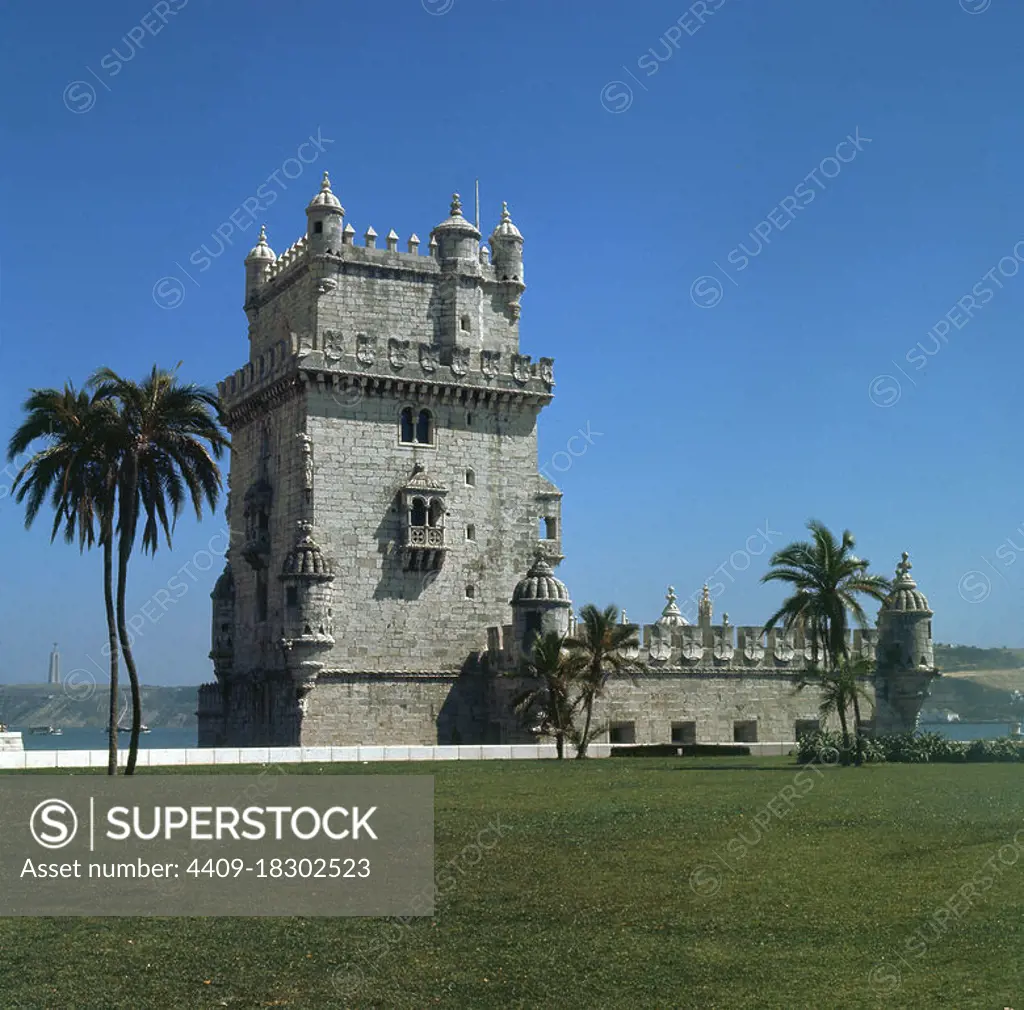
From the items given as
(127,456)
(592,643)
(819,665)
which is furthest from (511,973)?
(819,665)

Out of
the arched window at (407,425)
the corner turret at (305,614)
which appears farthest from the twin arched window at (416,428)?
the corner turret at (305,614)

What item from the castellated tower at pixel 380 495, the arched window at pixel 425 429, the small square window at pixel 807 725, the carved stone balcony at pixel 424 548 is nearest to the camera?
the castellated tower at pixel 380 495

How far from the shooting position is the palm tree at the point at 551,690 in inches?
1732

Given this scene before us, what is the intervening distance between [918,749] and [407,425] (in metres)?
20.8

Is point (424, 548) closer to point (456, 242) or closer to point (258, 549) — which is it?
point (258, 549)

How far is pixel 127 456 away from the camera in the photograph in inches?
1314

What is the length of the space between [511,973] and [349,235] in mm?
39440

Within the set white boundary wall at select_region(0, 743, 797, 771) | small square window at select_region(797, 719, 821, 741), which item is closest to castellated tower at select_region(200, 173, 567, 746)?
white boundary wall at select_region(0, 743, 797, 771)

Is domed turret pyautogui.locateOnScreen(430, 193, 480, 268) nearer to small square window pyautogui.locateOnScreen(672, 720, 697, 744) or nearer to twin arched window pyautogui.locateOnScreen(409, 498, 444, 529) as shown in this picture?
twin arched window pyautogui.locateOnScreen(409, 498, 444, 529)

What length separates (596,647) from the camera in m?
43.7

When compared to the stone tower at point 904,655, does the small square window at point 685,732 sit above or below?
below

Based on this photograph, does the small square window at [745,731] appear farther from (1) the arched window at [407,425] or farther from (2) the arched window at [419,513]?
(1) the arched window at [407,425]

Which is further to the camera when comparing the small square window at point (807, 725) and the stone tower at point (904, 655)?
the small square window at point (807, 725)

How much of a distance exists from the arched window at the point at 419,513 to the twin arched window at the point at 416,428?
2245 millimetres
